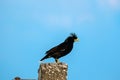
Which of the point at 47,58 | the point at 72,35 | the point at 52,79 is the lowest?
the point at 52,79

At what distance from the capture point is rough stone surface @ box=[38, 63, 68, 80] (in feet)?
24.7

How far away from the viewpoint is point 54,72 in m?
7.59

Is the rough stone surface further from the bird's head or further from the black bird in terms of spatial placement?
the bird's head

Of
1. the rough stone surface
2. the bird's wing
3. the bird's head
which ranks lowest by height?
the rough stone surface

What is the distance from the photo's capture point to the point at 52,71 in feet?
24.9

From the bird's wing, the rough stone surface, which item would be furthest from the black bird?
the rough stone surface

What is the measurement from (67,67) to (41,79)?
701 mm

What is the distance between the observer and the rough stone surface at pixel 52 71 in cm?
754

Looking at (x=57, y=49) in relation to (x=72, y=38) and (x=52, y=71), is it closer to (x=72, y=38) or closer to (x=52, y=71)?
(x=72, y=38)

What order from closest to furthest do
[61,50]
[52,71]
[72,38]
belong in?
1. [52,71]
2. [61,50]
3. [72,38]

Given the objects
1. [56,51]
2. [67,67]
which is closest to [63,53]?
[56,51]

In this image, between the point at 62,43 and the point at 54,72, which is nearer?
the point at 54,72

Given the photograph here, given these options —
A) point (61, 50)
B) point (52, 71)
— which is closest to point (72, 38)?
point (61, 50)

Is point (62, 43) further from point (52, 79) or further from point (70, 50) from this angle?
point (52, 79)
